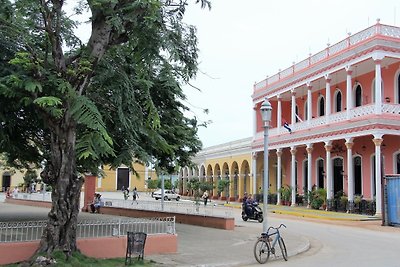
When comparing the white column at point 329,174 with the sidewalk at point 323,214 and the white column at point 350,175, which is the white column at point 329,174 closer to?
the sidewalk at point 323,214

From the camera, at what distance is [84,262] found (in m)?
10.9

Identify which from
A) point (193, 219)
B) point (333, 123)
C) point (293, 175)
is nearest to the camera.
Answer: point (193, 219)

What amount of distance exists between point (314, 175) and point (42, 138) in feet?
83.2

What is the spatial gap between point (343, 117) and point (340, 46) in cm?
464

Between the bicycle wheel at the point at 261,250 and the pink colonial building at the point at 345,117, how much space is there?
15.3 m

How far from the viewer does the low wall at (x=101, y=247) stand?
10820 mm

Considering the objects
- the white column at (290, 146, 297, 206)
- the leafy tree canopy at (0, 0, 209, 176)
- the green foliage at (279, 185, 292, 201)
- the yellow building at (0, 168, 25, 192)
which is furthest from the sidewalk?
the yellow building at (0, 168, 25, 192)

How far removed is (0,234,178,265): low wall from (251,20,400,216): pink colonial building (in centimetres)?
1616

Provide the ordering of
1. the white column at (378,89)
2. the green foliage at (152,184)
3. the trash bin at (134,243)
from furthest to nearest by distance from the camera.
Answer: the green foliage at (152,184) → the white column at (378,89) → the trash bin at (134,243)

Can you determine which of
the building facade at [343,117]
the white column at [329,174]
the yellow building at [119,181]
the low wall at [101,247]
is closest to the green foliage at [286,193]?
the building facade at [343,117]

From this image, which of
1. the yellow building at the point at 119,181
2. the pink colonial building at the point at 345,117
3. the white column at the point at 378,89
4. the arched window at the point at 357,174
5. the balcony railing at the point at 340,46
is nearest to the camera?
the white column at the point at 378,89

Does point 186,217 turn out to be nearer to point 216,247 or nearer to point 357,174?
point 216,247

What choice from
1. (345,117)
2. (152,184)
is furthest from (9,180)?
(345,117)

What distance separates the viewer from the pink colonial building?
91.5 ft
